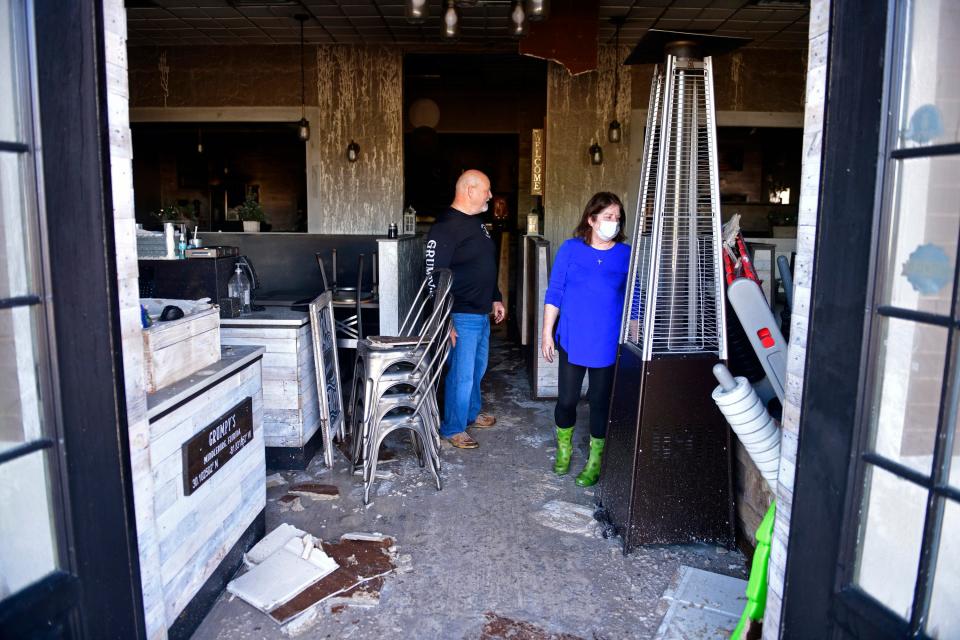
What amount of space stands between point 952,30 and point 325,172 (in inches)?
274

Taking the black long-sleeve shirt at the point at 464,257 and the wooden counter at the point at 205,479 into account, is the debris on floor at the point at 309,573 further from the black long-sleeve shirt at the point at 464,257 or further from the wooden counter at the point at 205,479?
the black long-sleeve shirt at the point at 464,257

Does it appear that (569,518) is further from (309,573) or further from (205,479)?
(205,479)

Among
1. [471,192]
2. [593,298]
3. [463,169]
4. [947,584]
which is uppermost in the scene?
[463,169]

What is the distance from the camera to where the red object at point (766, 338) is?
2752 mm

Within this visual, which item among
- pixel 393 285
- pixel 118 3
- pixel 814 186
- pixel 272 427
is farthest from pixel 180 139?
pixel 814 186

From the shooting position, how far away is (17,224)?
1487 millimetres

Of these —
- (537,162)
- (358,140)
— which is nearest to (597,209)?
(358,140)

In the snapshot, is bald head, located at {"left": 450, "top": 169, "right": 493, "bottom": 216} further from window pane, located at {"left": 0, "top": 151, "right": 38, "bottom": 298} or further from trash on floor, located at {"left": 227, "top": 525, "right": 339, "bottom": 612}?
window pane, located at {"left": 0, "top": 151, "right": 38, "bottom": 298}

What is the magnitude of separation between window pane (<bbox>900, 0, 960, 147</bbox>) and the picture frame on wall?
2977mm

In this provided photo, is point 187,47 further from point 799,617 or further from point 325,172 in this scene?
point 799,617

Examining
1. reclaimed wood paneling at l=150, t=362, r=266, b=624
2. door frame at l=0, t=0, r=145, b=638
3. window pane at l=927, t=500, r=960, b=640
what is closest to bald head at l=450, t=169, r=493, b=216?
reclaimed wood paneling at l=150, t=362, r=266, b=624

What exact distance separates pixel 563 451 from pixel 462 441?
0.71 metres

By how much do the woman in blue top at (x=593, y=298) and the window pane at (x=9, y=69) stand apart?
7.45 ft

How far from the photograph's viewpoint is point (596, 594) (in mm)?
2568
